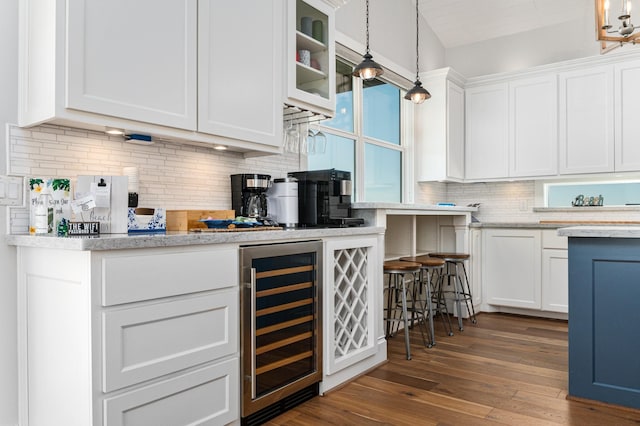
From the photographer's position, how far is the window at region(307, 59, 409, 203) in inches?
158

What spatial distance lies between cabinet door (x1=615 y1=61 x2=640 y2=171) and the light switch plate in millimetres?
4728

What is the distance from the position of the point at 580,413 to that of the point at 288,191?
6.50ft

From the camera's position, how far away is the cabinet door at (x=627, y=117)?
4.36 meters

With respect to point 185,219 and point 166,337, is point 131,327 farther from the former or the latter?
point 185,219

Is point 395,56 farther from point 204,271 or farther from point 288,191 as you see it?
point 204,271

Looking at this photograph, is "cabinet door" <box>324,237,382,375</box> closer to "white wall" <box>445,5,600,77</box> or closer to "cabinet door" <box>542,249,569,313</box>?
"cabinet door" <box>542,249,569,313</box>

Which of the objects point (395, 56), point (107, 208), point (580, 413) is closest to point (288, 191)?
point (107, 208)

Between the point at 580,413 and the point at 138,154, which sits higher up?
the point at 138,154

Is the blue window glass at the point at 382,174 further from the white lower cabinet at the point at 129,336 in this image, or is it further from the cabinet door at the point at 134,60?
the white lower cabinet at the point at 129,336

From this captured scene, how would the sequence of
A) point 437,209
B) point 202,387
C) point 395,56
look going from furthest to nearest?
point 395,56, point 437,209, point 202,387

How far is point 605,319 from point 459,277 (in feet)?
7.17

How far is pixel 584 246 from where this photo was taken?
102 inches

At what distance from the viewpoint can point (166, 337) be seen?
187cm

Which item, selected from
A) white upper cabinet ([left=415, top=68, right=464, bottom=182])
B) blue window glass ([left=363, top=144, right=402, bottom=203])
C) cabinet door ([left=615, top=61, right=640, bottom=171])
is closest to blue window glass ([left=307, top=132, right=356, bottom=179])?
blue window glass ([left=363, top=144, right=402, bottom=203])
